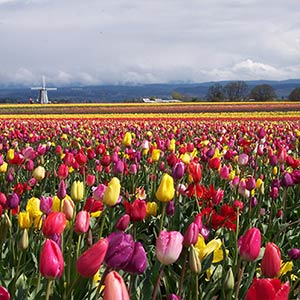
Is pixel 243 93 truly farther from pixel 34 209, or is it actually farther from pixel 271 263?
pixel 271 263

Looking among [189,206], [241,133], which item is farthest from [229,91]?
[189,206]

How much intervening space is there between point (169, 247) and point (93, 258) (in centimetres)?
28

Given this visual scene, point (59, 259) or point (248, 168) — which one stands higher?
point (59, 259)

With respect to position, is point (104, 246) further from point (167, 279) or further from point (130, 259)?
point (167, 279)

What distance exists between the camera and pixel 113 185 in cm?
234

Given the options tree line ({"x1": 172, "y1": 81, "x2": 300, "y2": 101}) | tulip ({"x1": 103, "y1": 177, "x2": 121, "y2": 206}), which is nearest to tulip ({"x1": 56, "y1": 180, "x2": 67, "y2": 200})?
tulip ({"x1": 103, "y1": 177, "x2": 121, "y2": 206})

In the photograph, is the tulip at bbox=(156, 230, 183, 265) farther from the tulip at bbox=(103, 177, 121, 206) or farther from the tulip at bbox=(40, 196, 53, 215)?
the tulip at bbox=(40, 196, 53, 215)

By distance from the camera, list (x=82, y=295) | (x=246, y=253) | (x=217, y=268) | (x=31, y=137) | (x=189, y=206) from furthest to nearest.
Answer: (x=31, y=137) → (x=189, y=206) → (x=217, y=268) → (x=82, y=295) → (x=246, y=253)

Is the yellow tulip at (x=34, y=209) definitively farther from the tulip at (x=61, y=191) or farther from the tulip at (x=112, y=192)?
the tulip at (x=112, y=192)

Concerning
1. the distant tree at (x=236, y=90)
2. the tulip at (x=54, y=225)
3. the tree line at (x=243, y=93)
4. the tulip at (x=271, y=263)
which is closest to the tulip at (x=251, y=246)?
the tulip at (x=271, y=263)

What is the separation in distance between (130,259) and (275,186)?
7.42 ft

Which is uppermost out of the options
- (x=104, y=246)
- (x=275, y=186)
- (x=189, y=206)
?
(x=104, y=246)

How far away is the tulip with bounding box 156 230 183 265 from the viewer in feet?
5.49

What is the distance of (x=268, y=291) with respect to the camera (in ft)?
3.67
